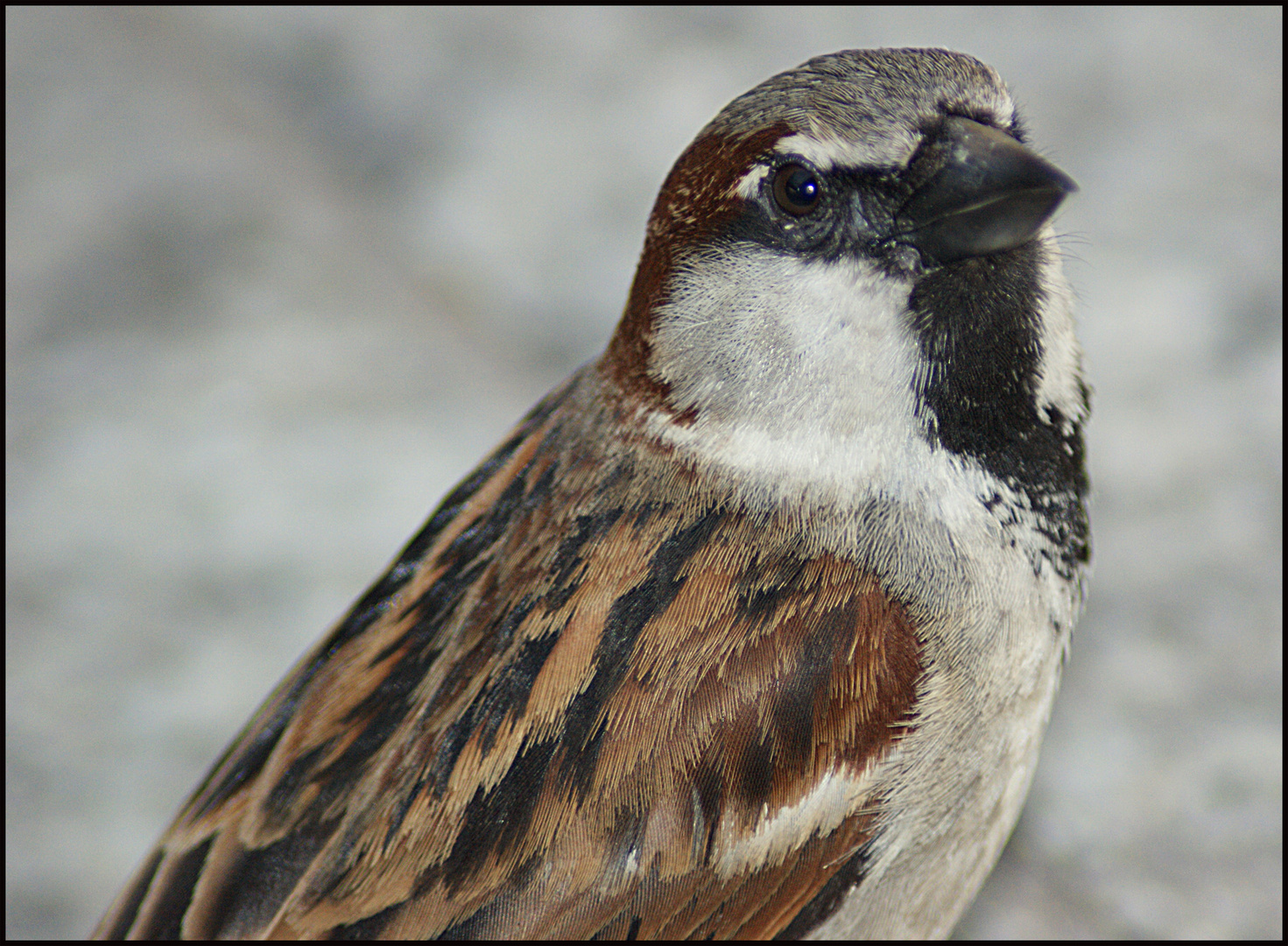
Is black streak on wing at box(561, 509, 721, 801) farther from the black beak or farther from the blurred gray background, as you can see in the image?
the blurred gray background

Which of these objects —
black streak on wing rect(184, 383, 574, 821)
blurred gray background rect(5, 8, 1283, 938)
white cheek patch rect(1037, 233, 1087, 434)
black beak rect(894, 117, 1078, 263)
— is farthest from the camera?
blurred gray background rect(5, 8, 1283, 938)

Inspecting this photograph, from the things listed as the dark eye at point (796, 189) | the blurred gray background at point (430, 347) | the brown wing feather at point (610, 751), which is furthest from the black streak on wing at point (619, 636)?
the blurred gray background at point (430, 347)

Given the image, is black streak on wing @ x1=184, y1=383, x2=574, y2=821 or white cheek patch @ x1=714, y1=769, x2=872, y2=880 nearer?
white cheek patch @ x1=714, y1=769, x2=872, y2=880

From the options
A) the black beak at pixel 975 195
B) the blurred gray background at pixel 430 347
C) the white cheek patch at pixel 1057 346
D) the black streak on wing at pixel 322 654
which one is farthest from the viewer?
the blurred gray background at pixel 430 347

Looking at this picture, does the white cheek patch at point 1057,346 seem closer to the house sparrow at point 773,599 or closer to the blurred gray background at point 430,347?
the house sparrow at point 773,599

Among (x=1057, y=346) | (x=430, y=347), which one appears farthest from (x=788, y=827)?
(x=430, y=347)

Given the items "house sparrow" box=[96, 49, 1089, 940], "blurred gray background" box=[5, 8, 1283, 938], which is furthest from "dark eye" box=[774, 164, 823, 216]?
"blurred gray background" box=[5, 8, 1283, 938]

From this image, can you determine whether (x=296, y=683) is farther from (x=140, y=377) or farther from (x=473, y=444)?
(x=140, y=377)

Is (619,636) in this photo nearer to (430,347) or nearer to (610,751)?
(610,751)
